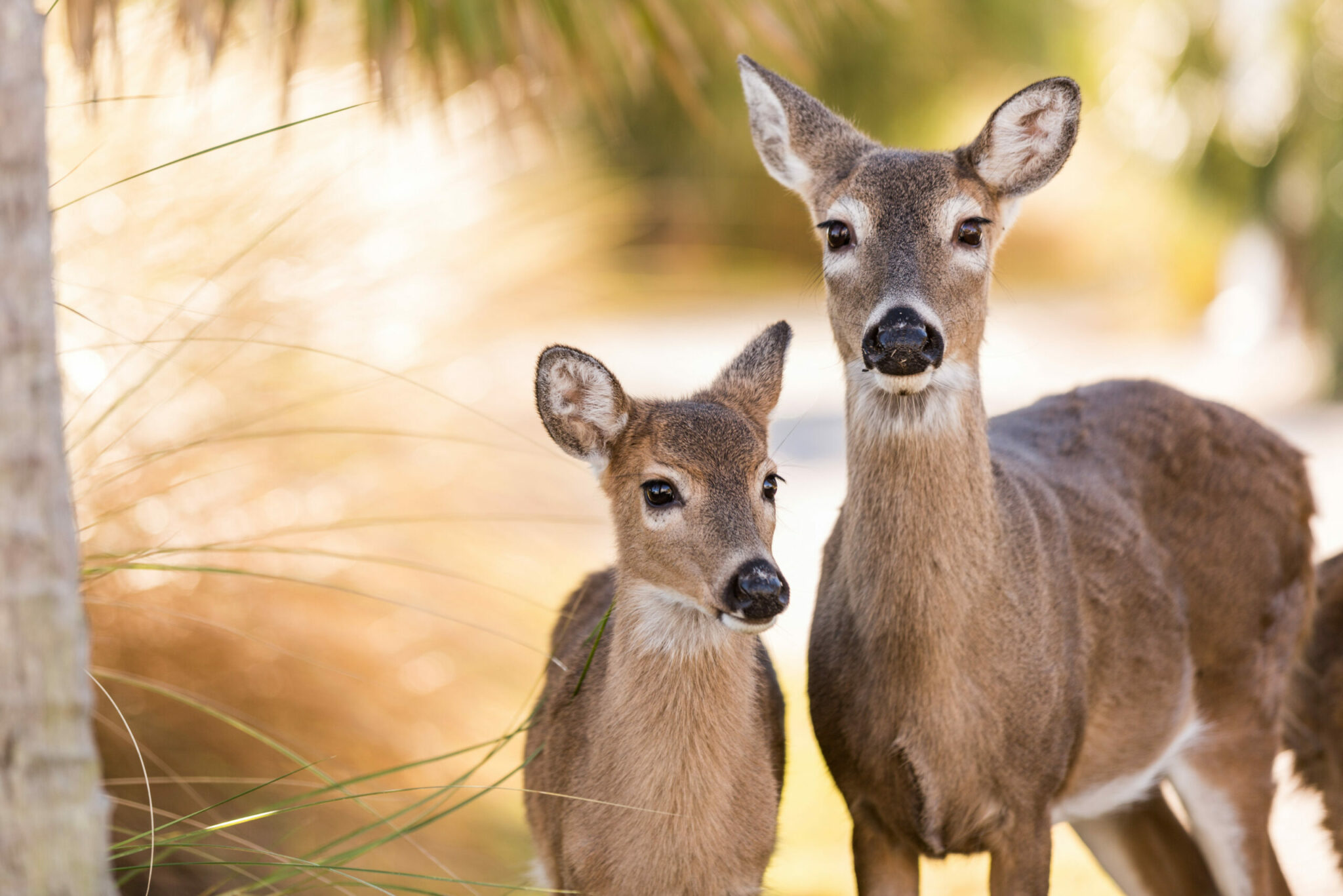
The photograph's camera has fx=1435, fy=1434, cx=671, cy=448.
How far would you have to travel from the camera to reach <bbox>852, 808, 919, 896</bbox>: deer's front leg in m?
4.03

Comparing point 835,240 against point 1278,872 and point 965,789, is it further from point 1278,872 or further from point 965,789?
point 1278,872

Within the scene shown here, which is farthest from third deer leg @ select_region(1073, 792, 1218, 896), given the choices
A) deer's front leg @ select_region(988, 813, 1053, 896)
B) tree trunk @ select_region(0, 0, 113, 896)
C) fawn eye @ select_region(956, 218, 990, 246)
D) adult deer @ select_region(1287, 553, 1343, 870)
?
tree trunk @ select_region(0, 0, 113, 896)

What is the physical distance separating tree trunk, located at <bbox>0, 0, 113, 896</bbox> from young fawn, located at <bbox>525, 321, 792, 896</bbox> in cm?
148

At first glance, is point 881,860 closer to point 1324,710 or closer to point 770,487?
point 770,487

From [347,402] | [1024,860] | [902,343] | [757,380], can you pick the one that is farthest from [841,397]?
[902,343]

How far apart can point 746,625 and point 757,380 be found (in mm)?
1051

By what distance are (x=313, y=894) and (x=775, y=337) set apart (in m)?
2.78

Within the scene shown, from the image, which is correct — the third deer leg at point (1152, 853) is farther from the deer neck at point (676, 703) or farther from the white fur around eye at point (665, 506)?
the white fur around eye at point (665, 506)

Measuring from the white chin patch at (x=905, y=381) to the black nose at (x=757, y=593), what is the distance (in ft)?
1.92

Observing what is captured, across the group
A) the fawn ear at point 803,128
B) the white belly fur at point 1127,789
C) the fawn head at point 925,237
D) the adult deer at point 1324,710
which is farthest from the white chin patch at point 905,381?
the adult deer at point 1324,710

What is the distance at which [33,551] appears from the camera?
7.38 ft

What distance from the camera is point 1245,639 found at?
4.82 m

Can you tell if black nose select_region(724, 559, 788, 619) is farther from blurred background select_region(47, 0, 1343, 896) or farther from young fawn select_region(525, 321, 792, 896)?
blurred background select_region(47, 0, 1343, 896)

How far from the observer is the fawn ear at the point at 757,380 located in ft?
13.6
